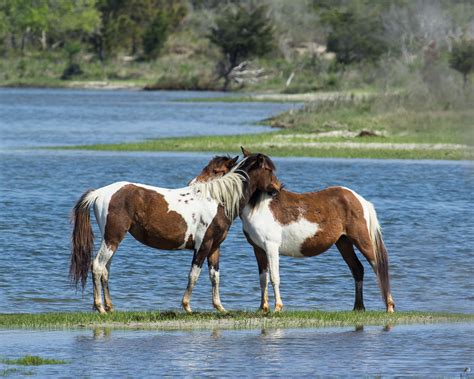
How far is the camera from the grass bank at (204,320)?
13.4 meters

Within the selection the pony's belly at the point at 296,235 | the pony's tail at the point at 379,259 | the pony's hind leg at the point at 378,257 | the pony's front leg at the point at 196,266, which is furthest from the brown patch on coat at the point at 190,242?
the pony's tail at the point at 379,259

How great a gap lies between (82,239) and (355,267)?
10.3 feet

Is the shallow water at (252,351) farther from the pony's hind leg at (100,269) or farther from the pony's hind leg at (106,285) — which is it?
the pony's hind leg at (106,285)

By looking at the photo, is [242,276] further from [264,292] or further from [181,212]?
[181,212]

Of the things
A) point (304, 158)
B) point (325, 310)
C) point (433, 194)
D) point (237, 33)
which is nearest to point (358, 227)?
point (325, 310)

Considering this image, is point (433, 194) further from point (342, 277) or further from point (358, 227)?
point (358, 227)

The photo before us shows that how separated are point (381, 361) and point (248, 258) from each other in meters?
9.47

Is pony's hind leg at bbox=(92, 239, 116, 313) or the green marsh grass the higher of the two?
the green marsh grass

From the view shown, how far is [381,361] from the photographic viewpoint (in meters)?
11.7

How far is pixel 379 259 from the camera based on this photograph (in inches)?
593

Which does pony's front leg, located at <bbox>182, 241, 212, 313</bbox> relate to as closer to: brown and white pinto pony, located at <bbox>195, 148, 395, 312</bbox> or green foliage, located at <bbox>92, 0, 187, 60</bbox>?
brown and white pinto pony, located at <bbox>195, 148, 395, 312</bbox>

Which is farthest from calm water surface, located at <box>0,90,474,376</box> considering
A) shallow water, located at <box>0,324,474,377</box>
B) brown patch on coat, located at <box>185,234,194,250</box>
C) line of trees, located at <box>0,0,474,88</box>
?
line of trees, located at <box>0,0,474,88</box>

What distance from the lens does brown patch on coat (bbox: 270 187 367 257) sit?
14711mm

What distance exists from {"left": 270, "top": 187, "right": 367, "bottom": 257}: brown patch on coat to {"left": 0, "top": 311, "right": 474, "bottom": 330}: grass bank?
87 cm
